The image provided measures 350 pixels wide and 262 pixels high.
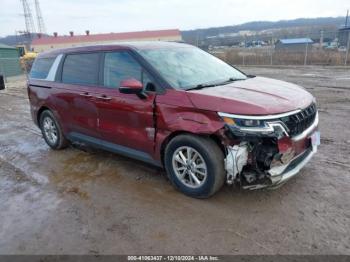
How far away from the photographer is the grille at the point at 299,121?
127 inches

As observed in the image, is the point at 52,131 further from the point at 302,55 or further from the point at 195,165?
the point at 302,55

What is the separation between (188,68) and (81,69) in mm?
1782

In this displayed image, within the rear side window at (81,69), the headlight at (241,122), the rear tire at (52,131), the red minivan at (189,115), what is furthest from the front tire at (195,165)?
the rear tire at (52,131)

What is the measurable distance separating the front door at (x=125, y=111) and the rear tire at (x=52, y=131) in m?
1.41

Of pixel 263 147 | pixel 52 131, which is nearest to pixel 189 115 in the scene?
pixel 263 147

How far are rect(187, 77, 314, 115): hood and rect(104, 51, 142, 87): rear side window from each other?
0.93 meters

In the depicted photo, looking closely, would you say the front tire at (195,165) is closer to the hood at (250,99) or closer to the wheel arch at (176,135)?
the wheel arch at (176,135)

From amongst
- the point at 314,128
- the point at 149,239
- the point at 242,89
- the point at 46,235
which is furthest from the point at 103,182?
the point at 314,128

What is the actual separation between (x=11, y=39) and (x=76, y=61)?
383ft

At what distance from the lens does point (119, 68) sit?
4.27 m

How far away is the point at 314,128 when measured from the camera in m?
3.75

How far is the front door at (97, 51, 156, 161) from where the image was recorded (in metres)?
3.89

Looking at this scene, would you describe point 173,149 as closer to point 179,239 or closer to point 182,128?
point 182,128

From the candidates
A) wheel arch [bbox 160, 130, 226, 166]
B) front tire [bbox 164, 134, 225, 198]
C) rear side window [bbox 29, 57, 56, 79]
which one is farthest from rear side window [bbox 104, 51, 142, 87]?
rear side window [bbox 29, 57, 56, 79]
